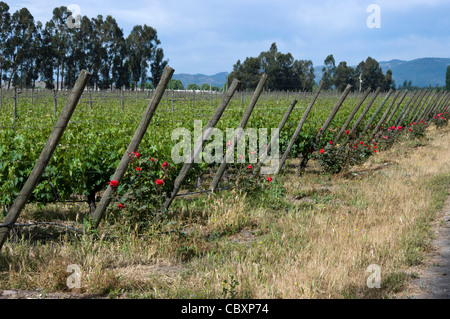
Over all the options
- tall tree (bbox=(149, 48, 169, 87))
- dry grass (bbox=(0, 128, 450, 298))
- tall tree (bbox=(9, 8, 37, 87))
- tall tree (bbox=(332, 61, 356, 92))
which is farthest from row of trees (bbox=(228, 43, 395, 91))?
dry grass (bbox=(0, 128, 450, 298))

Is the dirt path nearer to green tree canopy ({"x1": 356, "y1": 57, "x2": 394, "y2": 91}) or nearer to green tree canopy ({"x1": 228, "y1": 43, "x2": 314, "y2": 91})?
green tree canopy ({"x1": 228, "y1": 43, "x2": 314, "y2": 91})

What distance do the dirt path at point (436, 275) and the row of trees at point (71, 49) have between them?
6891cm

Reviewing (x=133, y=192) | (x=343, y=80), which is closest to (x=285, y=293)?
(x=133, y=192)

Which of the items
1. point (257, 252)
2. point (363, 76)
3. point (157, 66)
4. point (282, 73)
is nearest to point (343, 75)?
point (363, 76)

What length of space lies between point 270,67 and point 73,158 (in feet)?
330

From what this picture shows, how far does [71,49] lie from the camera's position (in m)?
75.6

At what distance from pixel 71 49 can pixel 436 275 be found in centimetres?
7889

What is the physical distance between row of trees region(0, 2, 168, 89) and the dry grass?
67.2 m

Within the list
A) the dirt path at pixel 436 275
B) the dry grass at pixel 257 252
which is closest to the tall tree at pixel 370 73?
the dry grass at pixel 257 252

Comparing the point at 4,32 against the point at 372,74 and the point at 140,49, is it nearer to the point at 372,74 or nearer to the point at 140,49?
the point at 140,49
